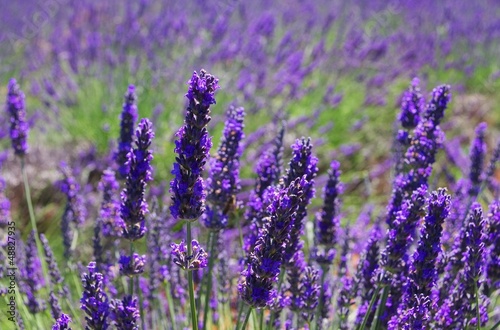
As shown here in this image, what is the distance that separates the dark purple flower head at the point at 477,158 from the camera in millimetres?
2885

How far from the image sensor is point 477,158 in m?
2.94

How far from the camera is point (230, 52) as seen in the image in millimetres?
6309

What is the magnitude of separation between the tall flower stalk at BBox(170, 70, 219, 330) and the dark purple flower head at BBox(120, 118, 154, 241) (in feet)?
0.51

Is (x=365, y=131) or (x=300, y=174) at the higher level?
(x=365, y=131)

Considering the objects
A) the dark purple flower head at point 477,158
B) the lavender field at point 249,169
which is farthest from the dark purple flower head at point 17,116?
the dark purple flower head at point 477,158

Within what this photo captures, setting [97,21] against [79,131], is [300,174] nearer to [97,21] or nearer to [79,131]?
[79,131]

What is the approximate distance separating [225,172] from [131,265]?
18.4 inches

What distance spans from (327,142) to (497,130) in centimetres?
245

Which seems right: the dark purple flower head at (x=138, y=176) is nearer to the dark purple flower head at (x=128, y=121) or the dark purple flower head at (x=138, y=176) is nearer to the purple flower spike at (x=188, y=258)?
the purple flower spike at (x=188, y=258)

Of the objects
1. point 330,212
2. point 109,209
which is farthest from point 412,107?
point 109,209

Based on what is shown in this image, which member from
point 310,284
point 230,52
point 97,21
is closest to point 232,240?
point 310,284

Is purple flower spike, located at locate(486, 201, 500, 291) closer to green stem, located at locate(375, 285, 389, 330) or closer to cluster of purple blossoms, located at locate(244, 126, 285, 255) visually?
green stem, located at locate(375, 285, 389, 330)

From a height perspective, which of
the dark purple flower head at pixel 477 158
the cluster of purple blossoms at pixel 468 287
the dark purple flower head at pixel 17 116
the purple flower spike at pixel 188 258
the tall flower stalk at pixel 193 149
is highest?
the dark purple flower head at pixel 17 116

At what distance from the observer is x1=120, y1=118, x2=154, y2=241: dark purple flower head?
5.51ft
